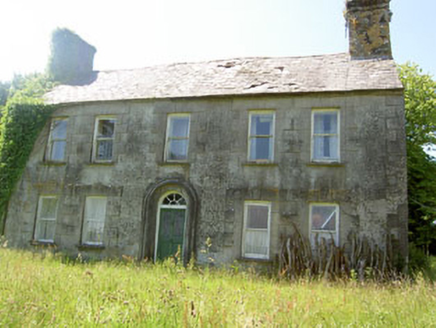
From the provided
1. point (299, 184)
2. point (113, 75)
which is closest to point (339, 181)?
point (299, 184)

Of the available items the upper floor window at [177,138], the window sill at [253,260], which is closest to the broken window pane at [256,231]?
the window sill at [253,260]

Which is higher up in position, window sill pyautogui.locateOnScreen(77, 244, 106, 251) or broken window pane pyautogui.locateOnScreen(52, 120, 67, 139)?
broken window pane pyautogui.locateOnScreen(52, 120, 67, 139)

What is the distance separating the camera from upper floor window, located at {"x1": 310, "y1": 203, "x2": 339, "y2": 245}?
41.4 feet

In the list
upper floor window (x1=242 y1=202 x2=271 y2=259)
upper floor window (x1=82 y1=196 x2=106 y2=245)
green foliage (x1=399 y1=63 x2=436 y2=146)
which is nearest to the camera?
upper floor window (x1=242 y1=202 x2=271 y2=259)

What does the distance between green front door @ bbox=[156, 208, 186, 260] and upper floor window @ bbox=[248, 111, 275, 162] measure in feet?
10.7

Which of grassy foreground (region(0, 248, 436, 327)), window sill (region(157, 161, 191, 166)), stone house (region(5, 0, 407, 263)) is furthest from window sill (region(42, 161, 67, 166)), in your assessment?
grassy foreground (region(0, 248, 436, 327))

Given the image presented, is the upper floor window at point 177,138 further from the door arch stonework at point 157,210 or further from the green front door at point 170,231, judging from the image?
the green front door at point 170,231

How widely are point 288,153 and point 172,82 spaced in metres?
5.97

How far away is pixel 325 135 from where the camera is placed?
13.4 m

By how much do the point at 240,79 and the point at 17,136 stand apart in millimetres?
9392

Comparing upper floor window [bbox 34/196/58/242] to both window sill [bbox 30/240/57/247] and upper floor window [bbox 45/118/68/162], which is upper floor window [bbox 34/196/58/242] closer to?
window sill [bbox 30/240/57/247]

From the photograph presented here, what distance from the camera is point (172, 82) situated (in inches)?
645

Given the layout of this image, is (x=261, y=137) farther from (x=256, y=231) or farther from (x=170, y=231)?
(x=170, y=231)

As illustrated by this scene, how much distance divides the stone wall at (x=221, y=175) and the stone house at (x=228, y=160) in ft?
0.12
